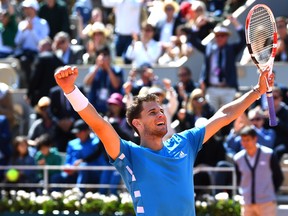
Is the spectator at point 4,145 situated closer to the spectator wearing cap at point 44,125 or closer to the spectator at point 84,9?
the spectator wearing cap at point 44,125

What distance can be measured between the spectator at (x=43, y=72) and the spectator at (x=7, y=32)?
82.4 inches

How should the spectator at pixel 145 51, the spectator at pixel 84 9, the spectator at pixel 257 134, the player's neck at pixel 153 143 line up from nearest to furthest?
the player's neck at pixel 153 143, the spectator at pixel 257 134, the spectator at pixel 145 51, the spectator at pixel 84 9

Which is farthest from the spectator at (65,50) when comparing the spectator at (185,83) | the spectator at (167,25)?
the spectator at (185,83)

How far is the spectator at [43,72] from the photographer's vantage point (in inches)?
608

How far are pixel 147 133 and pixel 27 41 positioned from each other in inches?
410

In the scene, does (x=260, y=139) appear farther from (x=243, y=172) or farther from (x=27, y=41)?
(x=27, y=41)

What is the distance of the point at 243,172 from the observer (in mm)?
11648

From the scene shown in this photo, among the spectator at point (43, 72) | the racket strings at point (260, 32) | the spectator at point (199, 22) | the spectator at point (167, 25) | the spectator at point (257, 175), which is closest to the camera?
the racket strings at point (260, 32)

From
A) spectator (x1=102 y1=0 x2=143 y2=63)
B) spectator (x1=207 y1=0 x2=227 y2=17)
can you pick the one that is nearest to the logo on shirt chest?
spectator (x1=102 y1=0 x2=143 y2=63)

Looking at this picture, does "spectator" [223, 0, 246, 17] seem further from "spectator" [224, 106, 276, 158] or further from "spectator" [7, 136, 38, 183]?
"spectator" [7, 136, 38, 183]

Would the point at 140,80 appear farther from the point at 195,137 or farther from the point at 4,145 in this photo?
the point at 195,137

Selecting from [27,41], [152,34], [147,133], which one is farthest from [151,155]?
[27,41]

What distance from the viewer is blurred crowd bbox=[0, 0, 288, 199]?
13141 mm

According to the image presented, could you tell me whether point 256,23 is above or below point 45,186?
above
